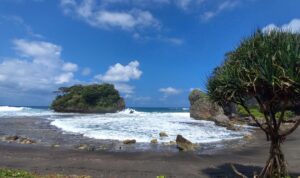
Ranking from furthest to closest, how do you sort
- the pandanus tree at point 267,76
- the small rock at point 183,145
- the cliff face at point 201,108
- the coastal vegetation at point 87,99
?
1. the coastal vegetation at point 87,99
2. the cliff face at point 201,108
3. the small rock at point 183,145
4. the pandanus tree at point 267,76

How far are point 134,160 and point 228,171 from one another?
209 inches

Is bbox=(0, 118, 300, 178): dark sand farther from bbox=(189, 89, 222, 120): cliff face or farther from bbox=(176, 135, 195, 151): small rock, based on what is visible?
bbox=(189, 89, 222, 120): cliff face

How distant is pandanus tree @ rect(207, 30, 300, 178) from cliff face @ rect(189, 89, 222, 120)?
4201 centimetres

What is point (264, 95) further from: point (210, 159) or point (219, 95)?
point (210, 159)

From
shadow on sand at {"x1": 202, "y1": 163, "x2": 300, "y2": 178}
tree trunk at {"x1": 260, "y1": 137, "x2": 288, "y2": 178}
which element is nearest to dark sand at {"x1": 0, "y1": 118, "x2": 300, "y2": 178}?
shadow on sand at {"x1": 202, "y1": 163, "x2": 300, "y2": 178}

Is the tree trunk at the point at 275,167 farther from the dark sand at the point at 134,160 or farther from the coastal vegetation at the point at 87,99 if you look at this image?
the coastal vegetation at the point at 87,99

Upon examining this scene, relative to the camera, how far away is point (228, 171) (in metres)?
16.5

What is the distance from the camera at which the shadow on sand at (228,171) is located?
15492 millimetres

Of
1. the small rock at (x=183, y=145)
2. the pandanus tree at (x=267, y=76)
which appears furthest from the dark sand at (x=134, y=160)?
the pandanus tree at (x=267, y=76)

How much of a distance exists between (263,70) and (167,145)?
14375 millimetres

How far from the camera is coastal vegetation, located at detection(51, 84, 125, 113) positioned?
94000mm

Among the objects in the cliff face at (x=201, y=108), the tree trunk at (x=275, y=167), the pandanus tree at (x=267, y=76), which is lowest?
the tree trunk at (x=275, y=167)

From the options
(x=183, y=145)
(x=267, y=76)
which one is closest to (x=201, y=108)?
(x=183, y=145)

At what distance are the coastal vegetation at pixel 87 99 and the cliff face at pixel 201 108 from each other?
3553 cm
